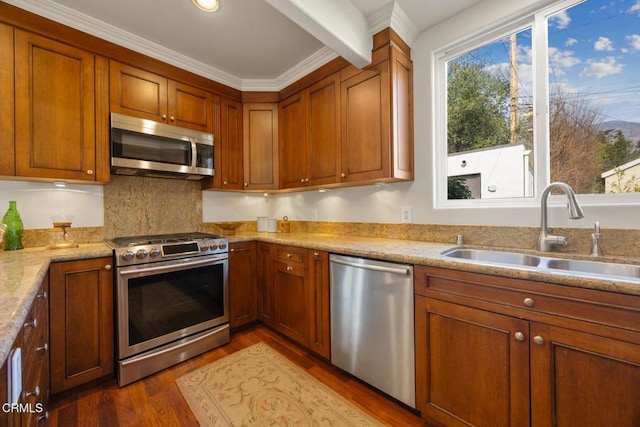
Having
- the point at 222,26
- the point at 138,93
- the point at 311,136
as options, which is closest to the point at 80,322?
the point at 138,93

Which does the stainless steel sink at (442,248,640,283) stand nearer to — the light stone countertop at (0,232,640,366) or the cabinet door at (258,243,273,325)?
the light stone countertop at (0,232,640,366)

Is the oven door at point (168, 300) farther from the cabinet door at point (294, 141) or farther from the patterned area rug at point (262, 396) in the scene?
the cabinet door at point (294, 141)

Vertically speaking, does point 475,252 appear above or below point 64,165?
below

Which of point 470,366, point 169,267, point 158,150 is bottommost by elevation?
point 470,366

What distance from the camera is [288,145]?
2814 millimetres

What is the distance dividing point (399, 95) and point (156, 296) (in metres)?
2.38

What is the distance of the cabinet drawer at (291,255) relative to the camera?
2.16 meters

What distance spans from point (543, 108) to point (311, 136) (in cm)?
174

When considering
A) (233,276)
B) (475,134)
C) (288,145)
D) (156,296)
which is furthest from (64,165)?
(475,134)

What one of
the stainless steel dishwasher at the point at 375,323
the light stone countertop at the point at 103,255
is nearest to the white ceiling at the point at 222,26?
the light stone countertop at the point at 103,255

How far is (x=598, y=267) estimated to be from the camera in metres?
1.37

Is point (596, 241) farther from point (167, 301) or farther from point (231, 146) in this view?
point (231, 146)

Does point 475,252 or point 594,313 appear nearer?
point 594,313

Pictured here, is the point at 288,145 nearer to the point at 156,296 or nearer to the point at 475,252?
the point at 156,296
